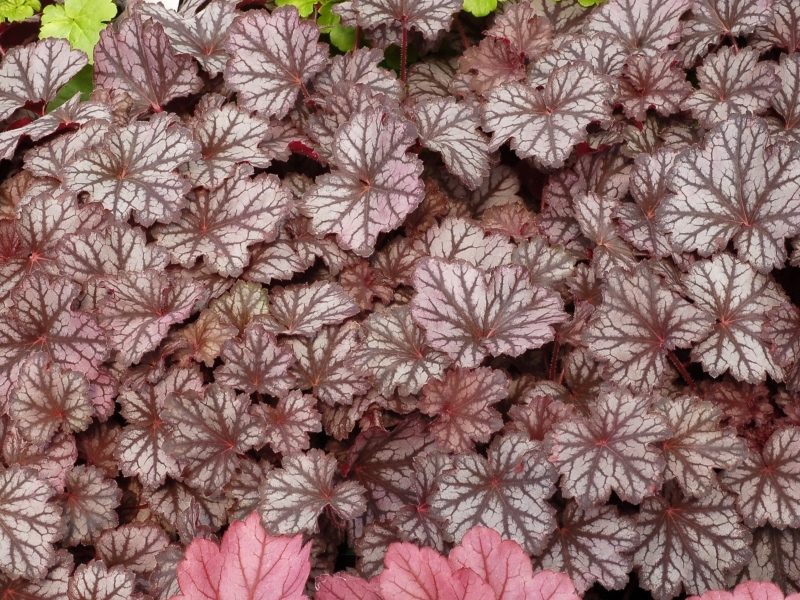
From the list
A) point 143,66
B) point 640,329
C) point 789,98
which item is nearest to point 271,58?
point 143,66

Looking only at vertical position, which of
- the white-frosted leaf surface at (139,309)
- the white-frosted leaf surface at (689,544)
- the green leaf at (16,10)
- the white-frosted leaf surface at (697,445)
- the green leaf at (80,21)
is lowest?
the white-frosted leaf surface at (689,544)

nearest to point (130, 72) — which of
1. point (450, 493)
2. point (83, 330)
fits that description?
point (83, 330)

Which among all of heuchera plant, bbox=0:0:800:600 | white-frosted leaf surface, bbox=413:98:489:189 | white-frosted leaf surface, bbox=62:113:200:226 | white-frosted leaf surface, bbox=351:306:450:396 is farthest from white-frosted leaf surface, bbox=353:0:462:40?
white-frosted leaf surface, bbox=351:306:450:396

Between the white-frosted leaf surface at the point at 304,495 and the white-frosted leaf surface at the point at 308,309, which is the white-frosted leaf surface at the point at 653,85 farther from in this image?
the white-frosted leaf surface at the point at 304,495

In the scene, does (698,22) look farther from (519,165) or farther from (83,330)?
(83,330)

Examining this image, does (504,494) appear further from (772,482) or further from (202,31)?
(202,31)

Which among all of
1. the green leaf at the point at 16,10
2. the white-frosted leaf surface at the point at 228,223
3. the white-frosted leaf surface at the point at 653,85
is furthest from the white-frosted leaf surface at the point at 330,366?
the green leaf at the point at 16,10
